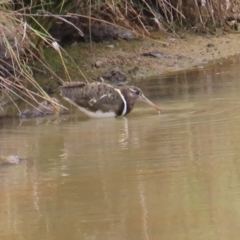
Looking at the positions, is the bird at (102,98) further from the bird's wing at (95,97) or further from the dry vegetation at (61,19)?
the dry vegetation at (61,19)

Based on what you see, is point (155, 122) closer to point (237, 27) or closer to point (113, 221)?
point (113, 221)

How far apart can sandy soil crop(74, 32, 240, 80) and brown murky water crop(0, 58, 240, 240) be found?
1.92 meters

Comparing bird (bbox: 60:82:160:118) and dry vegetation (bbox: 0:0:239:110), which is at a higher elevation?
dry vegetation (bbox: 0:0:239:110)

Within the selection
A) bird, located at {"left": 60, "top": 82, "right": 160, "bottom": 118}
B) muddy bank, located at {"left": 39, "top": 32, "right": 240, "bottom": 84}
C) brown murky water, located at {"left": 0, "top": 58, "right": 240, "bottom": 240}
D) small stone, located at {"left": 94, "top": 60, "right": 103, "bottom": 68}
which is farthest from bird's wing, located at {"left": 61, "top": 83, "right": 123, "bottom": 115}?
small stone, located at {"left": 94, "top": 60, "right": 103, "bottom": 68}

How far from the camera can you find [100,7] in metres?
9.39

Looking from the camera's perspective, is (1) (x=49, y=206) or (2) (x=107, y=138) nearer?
(1) (x=49, y=206)

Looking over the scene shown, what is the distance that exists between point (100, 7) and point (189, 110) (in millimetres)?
2432

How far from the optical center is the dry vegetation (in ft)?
23.7

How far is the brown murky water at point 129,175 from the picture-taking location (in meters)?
4.27

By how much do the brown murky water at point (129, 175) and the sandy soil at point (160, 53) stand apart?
192 centimetres

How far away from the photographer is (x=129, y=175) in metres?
5.20

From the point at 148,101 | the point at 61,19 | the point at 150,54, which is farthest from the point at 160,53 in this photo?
the point at 148,101

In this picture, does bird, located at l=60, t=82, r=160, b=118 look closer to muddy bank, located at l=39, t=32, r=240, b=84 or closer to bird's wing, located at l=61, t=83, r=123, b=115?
bird's wing, located at l=61, t=83, r=123, b=115

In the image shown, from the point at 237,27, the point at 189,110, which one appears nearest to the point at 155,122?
the point at 189,110
